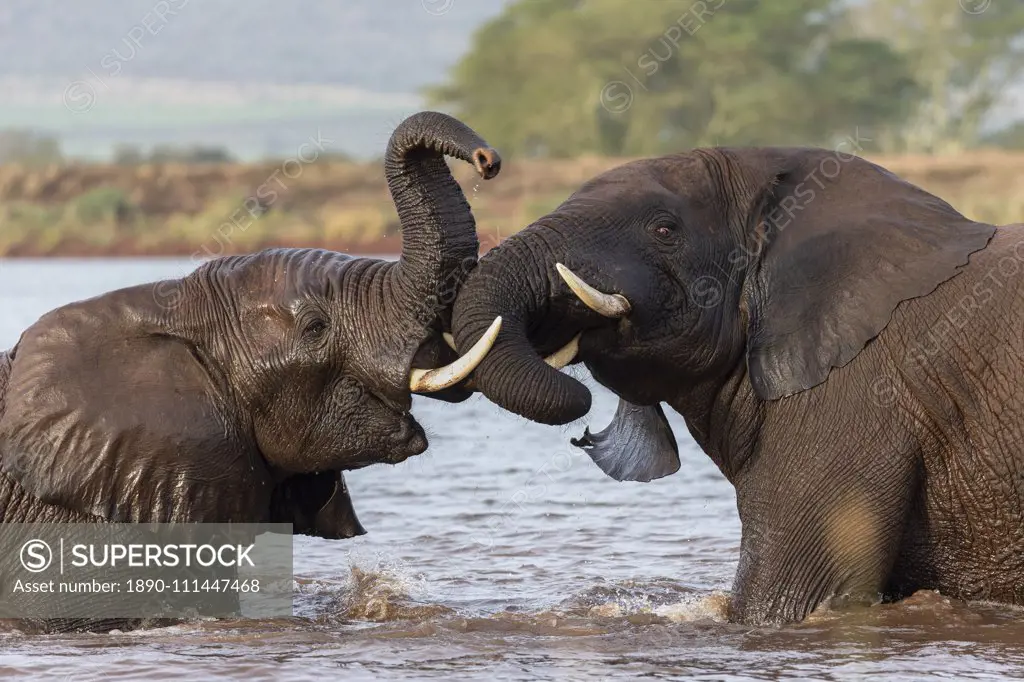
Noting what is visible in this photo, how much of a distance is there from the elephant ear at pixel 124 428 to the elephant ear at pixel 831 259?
7.22 feet

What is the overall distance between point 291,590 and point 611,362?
2388 millimetres

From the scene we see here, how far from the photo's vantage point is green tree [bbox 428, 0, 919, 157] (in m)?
64.3

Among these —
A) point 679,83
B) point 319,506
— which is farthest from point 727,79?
point 319,506

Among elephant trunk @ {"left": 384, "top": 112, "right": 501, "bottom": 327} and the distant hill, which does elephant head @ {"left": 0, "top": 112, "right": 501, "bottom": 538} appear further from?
the distant hill

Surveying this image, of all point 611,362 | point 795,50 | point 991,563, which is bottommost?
point 991,563

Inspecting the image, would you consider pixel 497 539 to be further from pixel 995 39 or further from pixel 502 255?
pixel 995 39

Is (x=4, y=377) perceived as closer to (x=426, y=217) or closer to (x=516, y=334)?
(x=426, y=217)

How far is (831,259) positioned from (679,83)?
2355 inches

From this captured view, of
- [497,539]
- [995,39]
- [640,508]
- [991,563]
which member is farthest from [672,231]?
[995,39]

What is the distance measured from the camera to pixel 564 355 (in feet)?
25.8

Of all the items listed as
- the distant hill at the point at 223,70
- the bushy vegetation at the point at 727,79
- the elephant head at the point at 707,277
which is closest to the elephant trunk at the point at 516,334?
the elephant head at the point at 707,277

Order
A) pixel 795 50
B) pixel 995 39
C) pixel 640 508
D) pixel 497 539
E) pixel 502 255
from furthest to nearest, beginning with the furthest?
pixel 995 39, pixel 795 50, pixel 640 508, pixel 497 539, pixel 502 255

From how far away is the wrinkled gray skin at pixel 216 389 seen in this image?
774cm

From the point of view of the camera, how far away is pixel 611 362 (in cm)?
801
